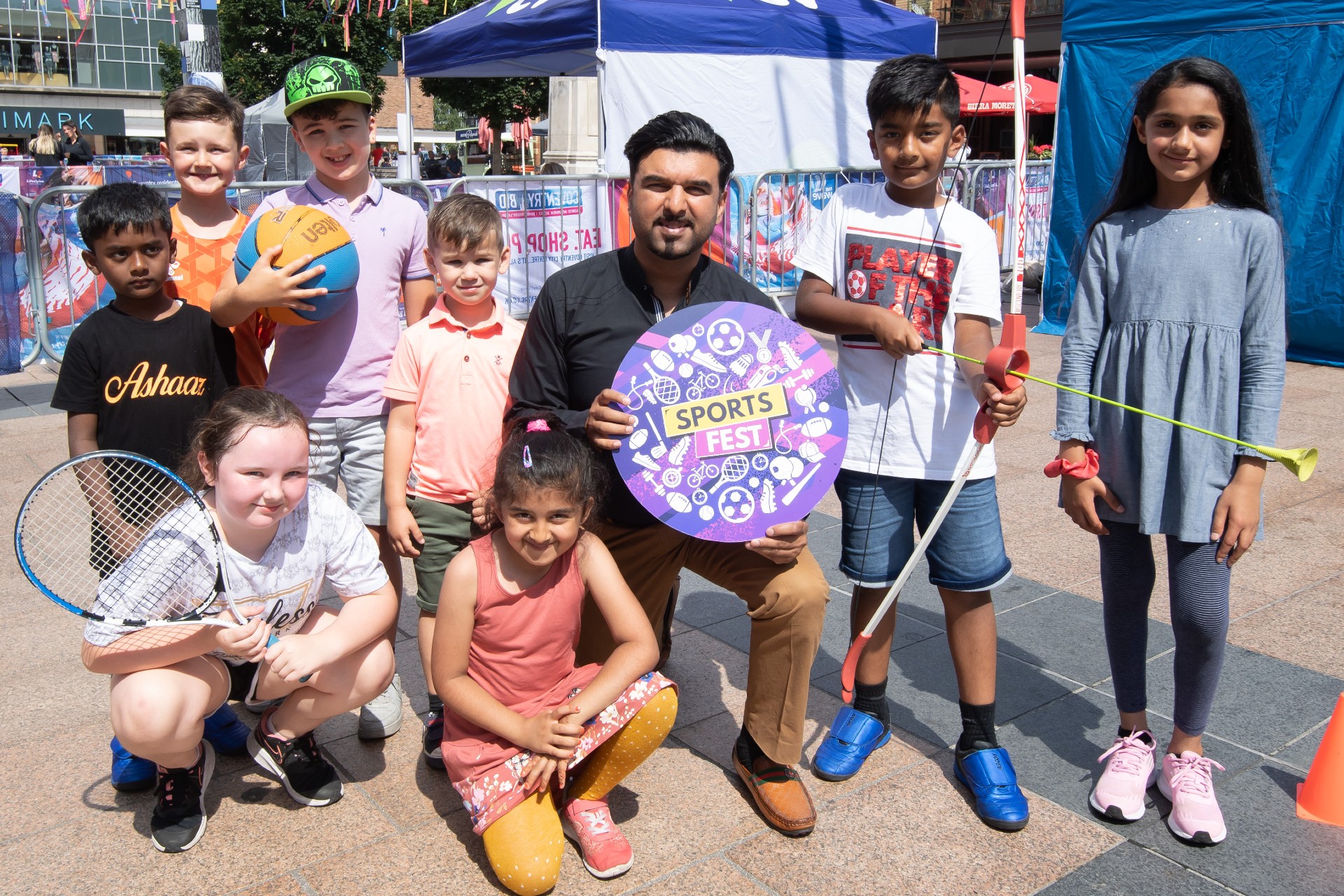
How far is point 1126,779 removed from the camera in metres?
2.87

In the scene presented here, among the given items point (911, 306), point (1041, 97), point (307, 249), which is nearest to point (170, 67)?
point (1041, 97)

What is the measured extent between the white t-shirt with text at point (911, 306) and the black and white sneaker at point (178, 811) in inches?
76.6

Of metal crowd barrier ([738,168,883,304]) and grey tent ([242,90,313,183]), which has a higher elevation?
grey tent ([242,90,313,183])

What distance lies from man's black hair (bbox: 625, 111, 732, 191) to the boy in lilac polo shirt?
87 cm

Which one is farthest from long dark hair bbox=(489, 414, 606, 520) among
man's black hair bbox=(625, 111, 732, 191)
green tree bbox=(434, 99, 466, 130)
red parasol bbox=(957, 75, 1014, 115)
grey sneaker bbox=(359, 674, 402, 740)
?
green tree bbox=(434, 99, 466, 130)

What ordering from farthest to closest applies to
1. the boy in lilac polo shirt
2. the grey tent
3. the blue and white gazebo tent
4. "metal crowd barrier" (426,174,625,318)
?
the grey tent
the blue and white gazebo tent
"metal crowd barrier" (426,174,625,318)
the boy in lilac polo shirt

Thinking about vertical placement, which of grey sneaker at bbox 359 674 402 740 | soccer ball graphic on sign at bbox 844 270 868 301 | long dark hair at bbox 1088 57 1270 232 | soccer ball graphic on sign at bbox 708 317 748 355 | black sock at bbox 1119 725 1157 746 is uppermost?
long dark hair at bbox 1088 57 1270 232

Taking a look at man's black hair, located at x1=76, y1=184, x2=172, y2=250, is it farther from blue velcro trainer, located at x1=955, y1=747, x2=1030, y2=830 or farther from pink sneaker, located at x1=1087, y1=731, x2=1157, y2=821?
pink sneaker, located at x1=1087, y1=731, x2=1157, y2=821

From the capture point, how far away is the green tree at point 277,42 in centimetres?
3900

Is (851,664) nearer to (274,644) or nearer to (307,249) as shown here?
(274,644)

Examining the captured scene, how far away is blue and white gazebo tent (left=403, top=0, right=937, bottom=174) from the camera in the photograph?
Answer: 417 inches

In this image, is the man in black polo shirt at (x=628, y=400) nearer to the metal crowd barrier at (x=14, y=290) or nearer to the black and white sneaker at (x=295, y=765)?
the black and white sneaker at (x=295, y=765)

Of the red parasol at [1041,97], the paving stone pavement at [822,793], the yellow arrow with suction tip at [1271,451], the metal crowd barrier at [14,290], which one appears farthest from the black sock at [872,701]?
the red parasol at [1041,97]

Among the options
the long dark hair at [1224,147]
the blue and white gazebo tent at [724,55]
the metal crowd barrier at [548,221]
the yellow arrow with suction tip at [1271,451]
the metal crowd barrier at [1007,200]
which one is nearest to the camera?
the yellow arrow with suction tip at [1271,451]
